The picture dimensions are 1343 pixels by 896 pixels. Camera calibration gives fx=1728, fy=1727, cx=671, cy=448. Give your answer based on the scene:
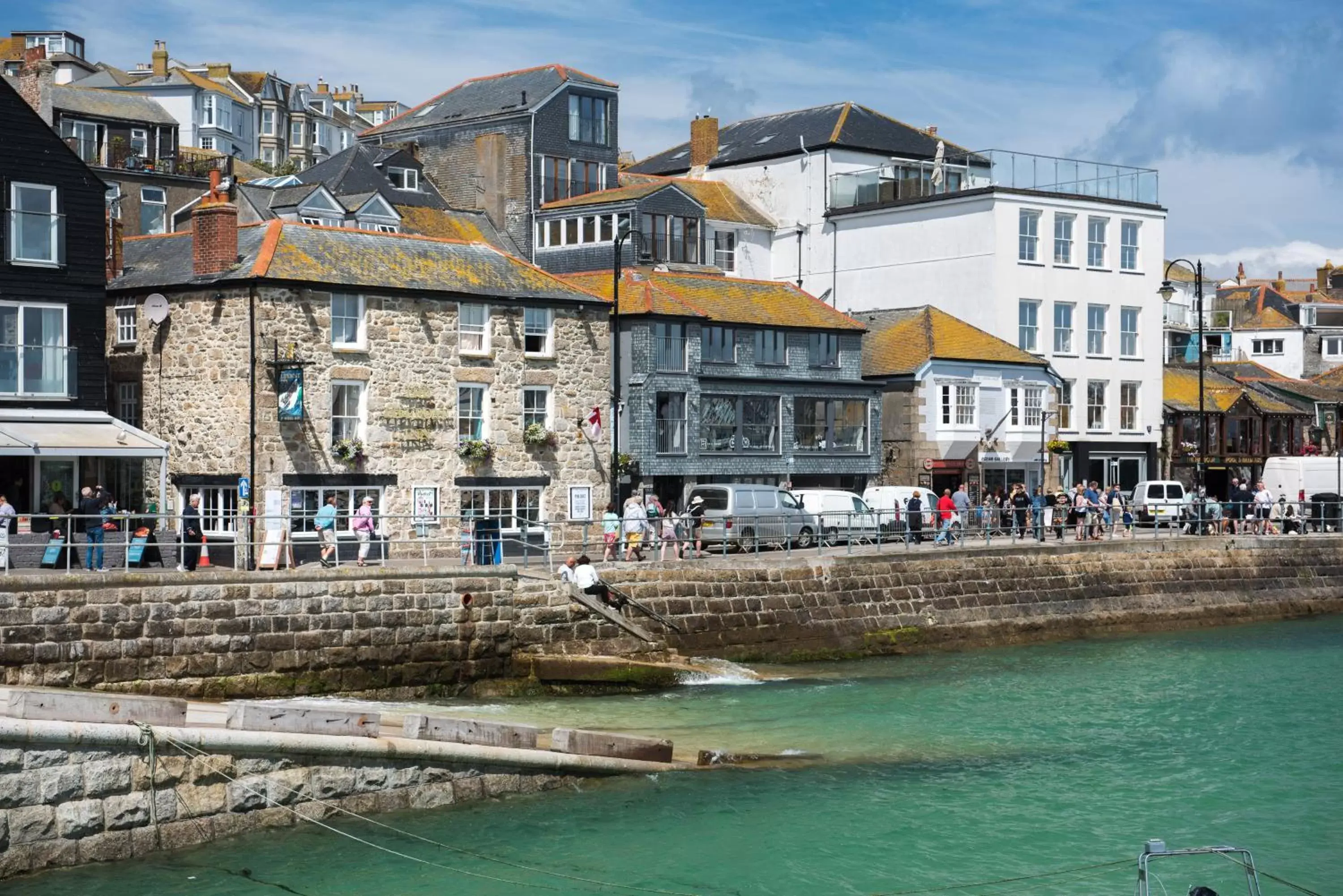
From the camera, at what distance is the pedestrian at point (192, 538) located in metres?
27.1

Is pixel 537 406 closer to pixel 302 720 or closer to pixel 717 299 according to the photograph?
pixel 717 299

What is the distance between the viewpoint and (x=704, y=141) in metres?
69.6

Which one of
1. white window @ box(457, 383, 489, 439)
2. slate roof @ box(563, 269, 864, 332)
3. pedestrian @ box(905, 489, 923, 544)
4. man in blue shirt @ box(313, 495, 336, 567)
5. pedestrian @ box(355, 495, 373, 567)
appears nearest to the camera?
man in blue shirt @ box(313, 495, 336, 567)

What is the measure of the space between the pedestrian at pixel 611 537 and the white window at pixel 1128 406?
2899cm

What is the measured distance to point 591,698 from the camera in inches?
1141

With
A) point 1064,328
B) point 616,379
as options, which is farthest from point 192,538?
point 1064,328

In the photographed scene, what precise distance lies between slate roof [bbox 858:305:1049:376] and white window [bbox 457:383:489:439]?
17.0 m

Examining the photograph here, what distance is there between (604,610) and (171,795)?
13.1 m

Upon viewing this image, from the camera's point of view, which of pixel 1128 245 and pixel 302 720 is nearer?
pixel 302 720

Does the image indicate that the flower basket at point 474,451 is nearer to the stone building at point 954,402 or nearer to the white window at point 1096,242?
the stone building at point 954,402

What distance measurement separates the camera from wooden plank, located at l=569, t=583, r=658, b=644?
30.7 metres

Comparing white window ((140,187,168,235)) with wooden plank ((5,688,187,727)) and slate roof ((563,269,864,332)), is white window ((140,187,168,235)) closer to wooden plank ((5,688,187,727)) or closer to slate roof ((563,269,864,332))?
slate roof ((563,269,864,332))

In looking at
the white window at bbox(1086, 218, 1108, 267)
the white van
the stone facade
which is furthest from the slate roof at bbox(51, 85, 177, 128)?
the white van

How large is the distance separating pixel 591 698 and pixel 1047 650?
12.6m
